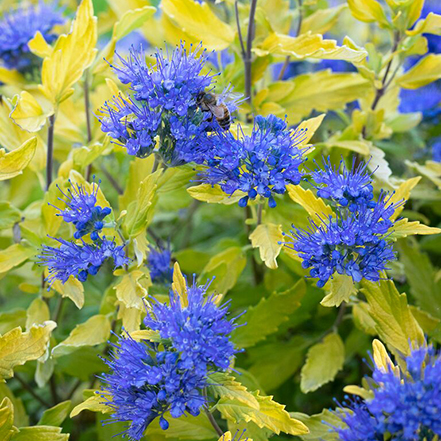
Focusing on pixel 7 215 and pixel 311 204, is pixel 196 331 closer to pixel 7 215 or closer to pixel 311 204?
pixel 311 204

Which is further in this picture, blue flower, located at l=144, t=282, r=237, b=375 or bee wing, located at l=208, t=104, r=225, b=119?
bee wing, located at l=208, t=104, r=225, b=119

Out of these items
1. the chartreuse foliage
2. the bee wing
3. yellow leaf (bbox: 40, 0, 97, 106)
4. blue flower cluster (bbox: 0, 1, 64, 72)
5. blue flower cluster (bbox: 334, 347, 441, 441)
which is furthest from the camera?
blue flower cluster (bbox: 0, 1, 64, 72)

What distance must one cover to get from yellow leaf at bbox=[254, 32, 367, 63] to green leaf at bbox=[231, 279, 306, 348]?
36 centimetres

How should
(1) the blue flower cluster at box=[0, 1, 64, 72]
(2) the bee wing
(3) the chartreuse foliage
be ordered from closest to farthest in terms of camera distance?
(3) the chartreuse foliage, (2) the bee wing, (1) the blue flower cluster at box=[0, 1, 64, 72]

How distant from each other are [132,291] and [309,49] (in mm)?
472

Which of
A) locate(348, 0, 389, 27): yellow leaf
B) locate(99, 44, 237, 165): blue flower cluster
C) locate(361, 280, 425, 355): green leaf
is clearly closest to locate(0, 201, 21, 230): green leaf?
locate(99, 44, 237, 165): blue flower cluster

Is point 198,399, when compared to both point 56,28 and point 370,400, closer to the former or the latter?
point 370,400

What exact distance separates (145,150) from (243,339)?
0.36m

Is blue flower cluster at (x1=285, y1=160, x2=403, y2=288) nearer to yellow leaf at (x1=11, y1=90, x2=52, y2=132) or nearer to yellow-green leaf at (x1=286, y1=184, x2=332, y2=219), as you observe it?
yellow-green leaf at (x1=286, y1=184, x2=332, y2=219)

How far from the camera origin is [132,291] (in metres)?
0.80

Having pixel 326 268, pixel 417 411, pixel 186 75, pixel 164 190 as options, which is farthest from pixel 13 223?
pixel 417 411

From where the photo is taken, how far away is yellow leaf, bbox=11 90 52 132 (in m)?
0.86

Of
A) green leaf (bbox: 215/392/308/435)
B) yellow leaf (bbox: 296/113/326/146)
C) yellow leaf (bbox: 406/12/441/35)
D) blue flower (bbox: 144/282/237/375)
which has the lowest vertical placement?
green leaf (bbox: 215/392/308/435)

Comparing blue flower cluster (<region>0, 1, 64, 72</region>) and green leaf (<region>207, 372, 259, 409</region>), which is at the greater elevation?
blue flower cluster (<region>0, 1, 64, 72</region>)
